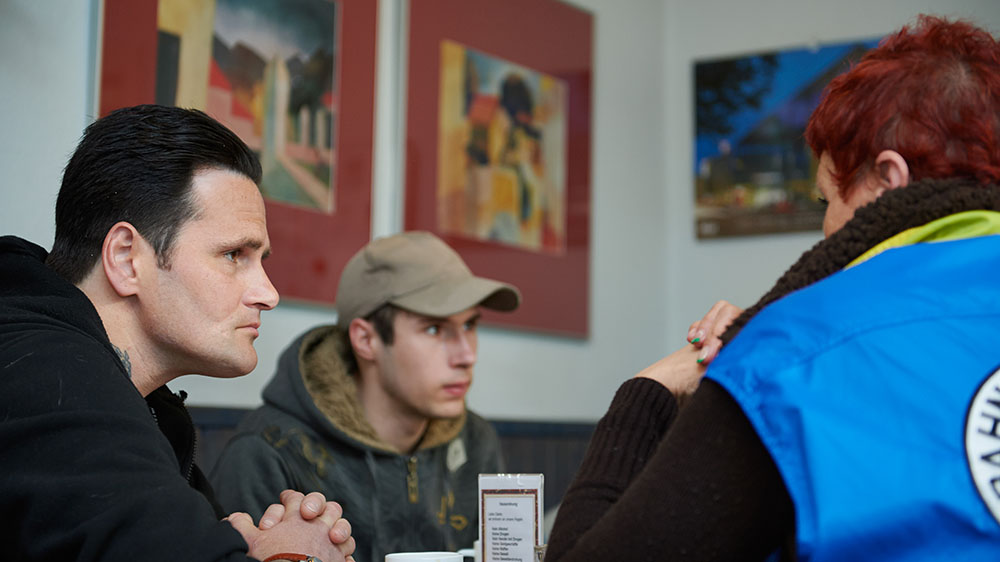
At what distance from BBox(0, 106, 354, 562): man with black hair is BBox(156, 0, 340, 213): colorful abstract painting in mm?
964

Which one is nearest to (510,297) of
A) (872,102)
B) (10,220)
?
(10,220)

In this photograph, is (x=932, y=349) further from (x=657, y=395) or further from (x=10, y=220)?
(x=10, y=220)

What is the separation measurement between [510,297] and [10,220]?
1.19m

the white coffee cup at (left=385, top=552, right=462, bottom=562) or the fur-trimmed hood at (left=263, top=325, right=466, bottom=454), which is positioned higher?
the fur-trimmed hood at (left=263, top=325, right=466, bottom=454)

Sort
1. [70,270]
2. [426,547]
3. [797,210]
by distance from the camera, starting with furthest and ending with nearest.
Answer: [797,210]
[426,547]
[70,270]

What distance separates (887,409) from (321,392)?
163cm

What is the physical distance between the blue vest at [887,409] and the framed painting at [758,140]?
2.99m

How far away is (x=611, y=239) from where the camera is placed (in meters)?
3.97

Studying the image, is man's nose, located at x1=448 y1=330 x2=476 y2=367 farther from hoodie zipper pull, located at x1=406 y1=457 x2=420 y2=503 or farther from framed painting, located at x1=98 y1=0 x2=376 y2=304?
framed painting, located at x1=98 y1=0 x2=376 y2=304

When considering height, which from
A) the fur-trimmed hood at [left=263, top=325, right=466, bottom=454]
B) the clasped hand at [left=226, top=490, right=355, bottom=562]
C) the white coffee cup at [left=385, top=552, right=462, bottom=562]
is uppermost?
the fur-trimmed hood at [left=263, top=325, right=466, bottom=454]

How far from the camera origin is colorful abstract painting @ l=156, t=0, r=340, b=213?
2.46 m

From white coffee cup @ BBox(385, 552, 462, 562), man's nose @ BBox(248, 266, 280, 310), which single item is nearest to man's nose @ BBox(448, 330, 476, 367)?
man's nose @ BBox(248, 266, 280, 310)

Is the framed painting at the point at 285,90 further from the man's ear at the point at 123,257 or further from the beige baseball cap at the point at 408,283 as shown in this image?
the man's ear at the point at 123,257

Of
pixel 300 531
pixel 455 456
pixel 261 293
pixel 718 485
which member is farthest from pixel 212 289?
pixel 455 456
